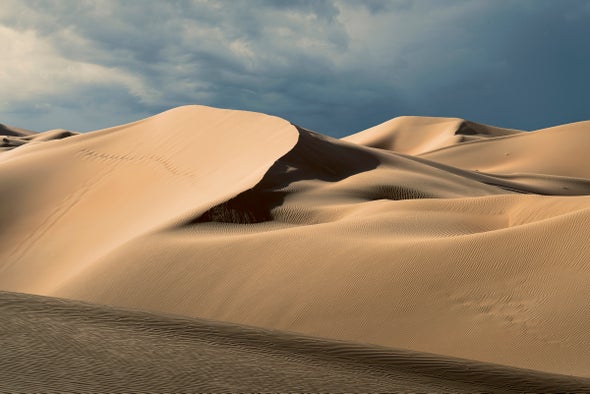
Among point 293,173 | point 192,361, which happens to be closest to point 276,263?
point 192,361

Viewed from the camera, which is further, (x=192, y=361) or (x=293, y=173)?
(x=293, y=173)

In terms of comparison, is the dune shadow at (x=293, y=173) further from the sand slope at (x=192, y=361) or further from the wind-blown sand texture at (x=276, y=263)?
the sand slope at (x=192, y=361)

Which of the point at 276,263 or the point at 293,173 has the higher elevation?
the point at 293,173

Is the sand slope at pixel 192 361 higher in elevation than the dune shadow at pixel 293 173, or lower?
lower

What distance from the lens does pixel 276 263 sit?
28.2 feet

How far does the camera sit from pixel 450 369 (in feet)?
12.6

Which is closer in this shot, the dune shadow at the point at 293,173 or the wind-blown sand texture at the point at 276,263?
the wind-blown sand texture at the point at 276,263

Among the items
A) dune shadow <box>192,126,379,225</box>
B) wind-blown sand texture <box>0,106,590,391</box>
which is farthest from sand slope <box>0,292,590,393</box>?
dune shadow <box>192,126,379,225</box>

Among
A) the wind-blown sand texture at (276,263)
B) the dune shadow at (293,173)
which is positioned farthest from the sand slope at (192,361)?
the dune shadow at (293,173)

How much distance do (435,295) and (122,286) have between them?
4277mm

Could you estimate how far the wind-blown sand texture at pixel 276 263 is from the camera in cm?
369

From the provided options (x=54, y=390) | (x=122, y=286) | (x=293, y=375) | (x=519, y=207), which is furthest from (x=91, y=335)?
(x=519, y=207)

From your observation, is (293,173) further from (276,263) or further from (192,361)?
(192,361)

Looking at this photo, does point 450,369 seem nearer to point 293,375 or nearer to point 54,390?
point 293,375
